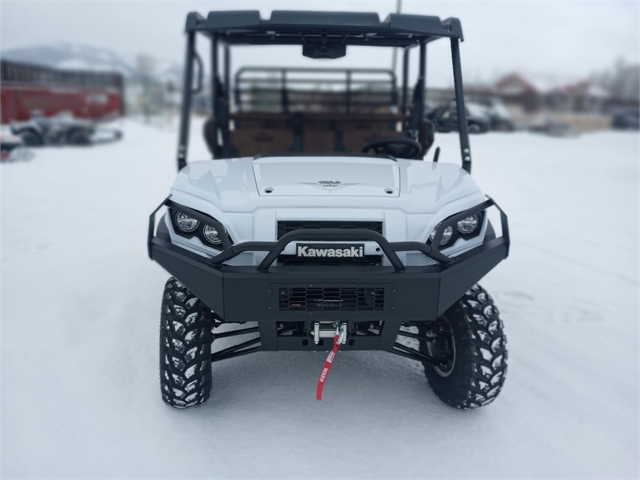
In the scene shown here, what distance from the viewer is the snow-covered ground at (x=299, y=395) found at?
2400 millimetres

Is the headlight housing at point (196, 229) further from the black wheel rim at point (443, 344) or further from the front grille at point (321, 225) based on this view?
the black wheel rim at point (443, 344)

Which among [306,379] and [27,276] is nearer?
[306,379]

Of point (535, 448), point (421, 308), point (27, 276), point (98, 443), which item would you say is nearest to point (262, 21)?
point (421, 308)

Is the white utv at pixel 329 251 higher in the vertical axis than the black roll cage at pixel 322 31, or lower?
lower

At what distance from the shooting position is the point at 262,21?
2.77 m

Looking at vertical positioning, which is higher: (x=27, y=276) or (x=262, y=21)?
(x=262, y=21)

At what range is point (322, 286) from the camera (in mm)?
2221

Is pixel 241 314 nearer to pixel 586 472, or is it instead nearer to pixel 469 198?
pixel 469 198

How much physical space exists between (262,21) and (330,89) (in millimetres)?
2319

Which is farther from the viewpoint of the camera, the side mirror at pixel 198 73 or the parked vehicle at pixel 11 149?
the parked vehicle at pixel 11 149

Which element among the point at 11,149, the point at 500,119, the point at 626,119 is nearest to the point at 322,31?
the point at 11,149

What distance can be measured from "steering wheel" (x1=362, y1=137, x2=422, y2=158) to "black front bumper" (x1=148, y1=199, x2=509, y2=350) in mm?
1138

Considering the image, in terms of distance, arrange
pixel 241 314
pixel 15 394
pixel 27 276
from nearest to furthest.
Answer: pixel 241 314, pixel 15 394, pixel 27 276

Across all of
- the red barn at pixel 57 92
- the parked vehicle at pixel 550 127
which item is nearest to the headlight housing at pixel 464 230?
the red barn at pixel 57 92
